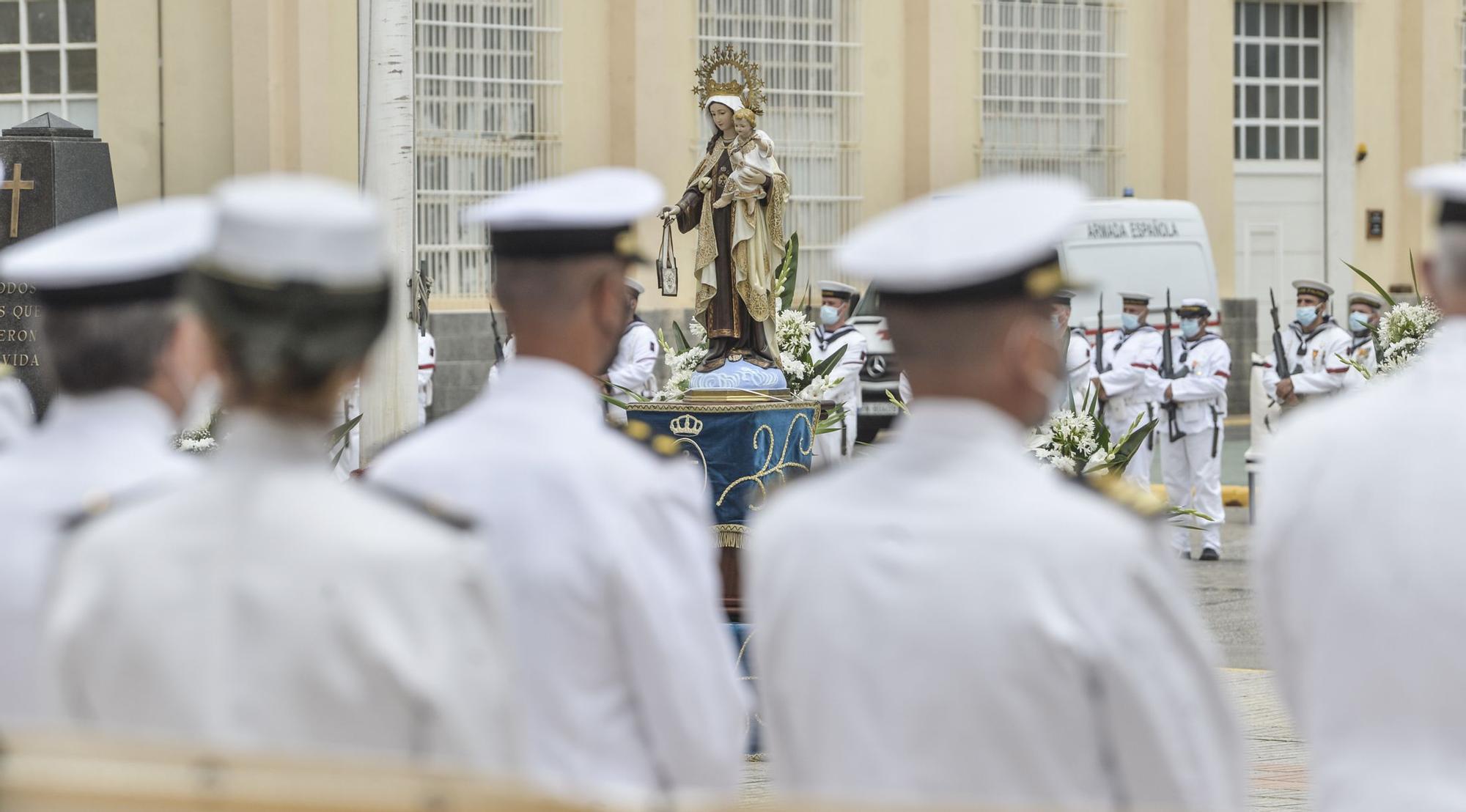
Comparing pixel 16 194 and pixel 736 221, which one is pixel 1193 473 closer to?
pixel 736 221

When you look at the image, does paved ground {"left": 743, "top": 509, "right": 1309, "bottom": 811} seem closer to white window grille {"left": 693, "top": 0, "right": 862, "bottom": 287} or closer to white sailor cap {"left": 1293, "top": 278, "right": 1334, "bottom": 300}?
white sailor cap {"left": 1293, "top": 278, "right": 1334, "bottom": 300}

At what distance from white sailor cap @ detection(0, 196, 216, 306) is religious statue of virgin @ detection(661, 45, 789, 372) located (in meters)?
6.74

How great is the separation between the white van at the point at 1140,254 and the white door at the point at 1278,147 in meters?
5.67

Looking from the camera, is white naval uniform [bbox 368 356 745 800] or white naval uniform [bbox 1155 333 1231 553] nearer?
white naval uniform [bbox 368 356 745 800]

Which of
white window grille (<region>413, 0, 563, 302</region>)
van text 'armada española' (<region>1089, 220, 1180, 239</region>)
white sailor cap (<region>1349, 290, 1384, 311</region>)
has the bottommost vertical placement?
white sailor cap (<region>1349, 290, 1384, 311</region>)

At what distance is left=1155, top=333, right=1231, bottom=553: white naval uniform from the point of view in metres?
15.6

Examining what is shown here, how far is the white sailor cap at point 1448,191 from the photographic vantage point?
117 inches

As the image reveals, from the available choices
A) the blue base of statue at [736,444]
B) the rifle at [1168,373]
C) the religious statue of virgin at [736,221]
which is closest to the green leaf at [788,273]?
the religious statue of virgin at [736,221]

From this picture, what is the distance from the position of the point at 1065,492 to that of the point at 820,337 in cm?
1469

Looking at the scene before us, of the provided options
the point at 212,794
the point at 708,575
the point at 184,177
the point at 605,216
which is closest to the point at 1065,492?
the point at 708,575

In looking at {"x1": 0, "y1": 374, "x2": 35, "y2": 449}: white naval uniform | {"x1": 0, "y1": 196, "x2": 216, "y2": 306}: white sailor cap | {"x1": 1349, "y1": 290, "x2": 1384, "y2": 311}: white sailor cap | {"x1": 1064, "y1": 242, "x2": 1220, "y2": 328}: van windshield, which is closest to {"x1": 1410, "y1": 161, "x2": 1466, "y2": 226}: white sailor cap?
{"x1": 0, "y1": 196, "x2": 216, "y2": 306}: white sailor cap

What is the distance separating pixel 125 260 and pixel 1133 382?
13.9 metres

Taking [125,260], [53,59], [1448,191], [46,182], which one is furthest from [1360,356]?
[125,260]

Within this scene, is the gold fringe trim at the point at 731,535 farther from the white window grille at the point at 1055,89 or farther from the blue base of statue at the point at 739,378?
the white window grille at the point at 1055,89
